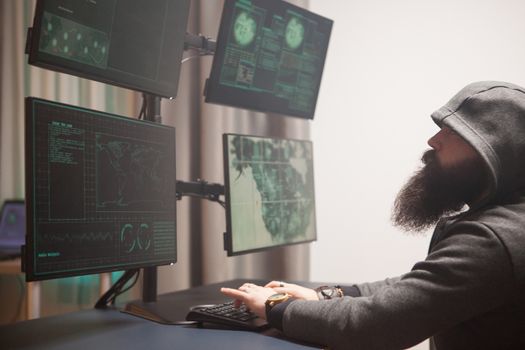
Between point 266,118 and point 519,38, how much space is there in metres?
1.08

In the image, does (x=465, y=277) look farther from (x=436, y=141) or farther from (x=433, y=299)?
(x=436, y=141)

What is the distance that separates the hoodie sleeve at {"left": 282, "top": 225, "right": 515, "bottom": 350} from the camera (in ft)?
3.12

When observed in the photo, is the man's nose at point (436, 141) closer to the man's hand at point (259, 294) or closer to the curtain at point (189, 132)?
the man's hand at point (259, 294)

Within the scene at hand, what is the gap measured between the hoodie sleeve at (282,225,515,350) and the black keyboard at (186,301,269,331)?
0.52 feet

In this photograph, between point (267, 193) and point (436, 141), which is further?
point (267, 193)

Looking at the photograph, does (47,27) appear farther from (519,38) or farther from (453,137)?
(519,38)

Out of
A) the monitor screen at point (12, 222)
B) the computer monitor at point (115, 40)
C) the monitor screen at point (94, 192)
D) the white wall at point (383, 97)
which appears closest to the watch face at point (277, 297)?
the monitor screen at point (94, 192)

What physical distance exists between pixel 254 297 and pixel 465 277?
Result: 0.47 metres

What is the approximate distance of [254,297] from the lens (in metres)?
1.18

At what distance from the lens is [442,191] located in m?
1.27

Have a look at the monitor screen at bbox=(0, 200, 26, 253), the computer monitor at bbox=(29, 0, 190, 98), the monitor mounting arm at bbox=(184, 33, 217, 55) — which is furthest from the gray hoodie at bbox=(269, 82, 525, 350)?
the monitor screen at bbox=(0, 200, 26, 253)

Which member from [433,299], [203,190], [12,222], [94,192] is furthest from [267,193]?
[12,222]

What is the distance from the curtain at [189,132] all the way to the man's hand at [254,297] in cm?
Result: 91

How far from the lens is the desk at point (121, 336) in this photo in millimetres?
1002
